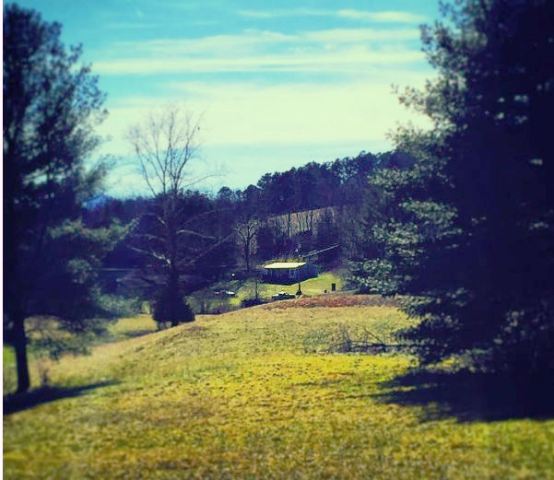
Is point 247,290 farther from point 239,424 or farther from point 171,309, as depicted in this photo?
point 239,424

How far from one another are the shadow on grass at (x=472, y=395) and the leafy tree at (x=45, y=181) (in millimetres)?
2686

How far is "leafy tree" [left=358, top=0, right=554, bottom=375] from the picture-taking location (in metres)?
6.00

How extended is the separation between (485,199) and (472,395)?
1661mm

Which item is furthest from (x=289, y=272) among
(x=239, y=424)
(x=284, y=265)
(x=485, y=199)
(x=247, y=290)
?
(x=485, y=199)

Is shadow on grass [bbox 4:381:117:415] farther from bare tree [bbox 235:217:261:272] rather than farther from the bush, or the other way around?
bare tree [bbox 235:217:261:272]

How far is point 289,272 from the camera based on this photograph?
635 centimetres

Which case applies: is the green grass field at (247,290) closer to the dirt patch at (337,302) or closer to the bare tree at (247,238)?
the dirt patch at (337,302)

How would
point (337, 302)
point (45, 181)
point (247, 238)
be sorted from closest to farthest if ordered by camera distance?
point (45, 181)
point (247, 238)
point (337, 302)

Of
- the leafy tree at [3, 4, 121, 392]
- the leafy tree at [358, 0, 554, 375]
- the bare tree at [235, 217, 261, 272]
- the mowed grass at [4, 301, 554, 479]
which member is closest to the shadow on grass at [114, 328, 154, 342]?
the mowed grass at [4, 301, 554, 479]

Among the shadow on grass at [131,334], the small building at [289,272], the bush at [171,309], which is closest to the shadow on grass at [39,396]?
the shadow on grass at [131,334]

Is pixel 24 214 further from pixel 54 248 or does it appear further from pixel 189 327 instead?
pixel 189 327

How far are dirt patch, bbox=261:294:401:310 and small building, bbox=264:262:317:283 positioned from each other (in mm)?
190

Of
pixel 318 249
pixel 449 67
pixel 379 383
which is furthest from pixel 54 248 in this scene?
pixel 449 67

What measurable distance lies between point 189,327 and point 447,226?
2.36 meters
